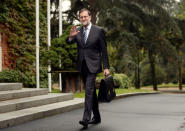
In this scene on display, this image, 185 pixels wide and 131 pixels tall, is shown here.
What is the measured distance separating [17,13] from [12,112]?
632cm

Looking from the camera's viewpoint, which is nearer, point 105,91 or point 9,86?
point 105,91

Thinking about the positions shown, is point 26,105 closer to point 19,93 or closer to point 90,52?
point 19,93

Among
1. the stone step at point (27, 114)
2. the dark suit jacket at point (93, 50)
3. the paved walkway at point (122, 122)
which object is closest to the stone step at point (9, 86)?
the stone step at point (27, 114)

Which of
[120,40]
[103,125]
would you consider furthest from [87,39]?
[120,40]

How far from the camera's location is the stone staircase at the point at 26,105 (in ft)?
18.4

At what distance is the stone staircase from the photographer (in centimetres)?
560

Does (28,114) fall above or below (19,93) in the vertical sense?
below

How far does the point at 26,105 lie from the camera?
6.73m

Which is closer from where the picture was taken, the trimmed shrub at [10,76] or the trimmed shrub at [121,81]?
the trimmed shrub at [10,76]

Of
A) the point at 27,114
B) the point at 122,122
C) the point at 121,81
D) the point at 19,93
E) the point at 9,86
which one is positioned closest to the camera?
the point at 122,122

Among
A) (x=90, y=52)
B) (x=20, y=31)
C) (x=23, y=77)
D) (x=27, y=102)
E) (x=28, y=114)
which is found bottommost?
(x=28, y=114)

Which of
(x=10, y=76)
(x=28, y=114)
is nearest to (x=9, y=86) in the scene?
(x=28, y=114)

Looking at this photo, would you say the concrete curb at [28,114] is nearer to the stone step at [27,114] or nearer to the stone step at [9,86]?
the stone step at [27,114]

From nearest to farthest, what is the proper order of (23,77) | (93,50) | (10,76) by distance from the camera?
(93,50), (10,76), (23,77)
